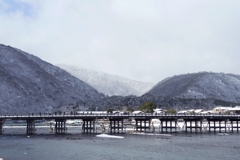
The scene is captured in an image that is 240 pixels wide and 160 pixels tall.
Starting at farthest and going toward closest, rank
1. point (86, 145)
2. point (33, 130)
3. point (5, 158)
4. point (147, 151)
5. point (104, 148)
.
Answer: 1. point (33, 130)
2. point (86, 145)
3. point (104, 148)
4. point (147, 151)
5. point (5, 158)

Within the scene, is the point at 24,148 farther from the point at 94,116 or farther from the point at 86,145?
the point at 94,116

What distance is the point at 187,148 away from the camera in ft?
319

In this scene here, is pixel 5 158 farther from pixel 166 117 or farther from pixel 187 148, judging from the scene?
pixel 166 117

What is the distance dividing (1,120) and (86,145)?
60625mm

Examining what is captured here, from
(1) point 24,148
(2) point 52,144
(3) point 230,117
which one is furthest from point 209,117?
(1) point 24,148

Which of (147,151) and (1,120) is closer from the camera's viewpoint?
(147,151)

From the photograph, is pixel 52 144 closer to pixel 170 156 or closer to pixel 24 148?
pixel 24 148

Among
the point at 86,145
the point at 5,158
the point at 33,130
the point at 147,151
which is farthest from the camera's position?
the point at 33,130

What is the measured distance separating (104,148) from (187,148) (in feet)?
70.3

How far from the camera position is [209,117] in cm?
16200

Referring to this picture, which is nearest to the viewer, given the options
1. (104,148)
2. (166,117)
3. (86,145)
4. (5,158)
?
(5,158)

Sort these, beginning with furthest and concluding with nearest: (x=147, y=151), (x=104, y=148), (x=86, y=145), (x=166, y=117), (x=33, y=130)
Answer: (x=166, y=117) → (x=33, y=130) → (x=86, y=145) → (x=104, y=148) → (x=147, y=151)

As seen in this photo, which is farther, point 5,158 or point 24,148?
point 24,148

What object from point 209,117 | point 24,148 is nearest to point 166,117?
point 209,117
